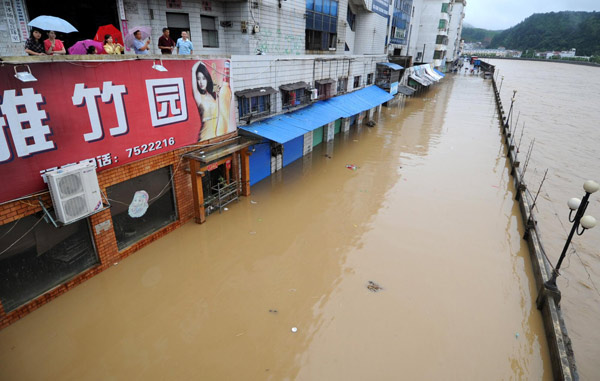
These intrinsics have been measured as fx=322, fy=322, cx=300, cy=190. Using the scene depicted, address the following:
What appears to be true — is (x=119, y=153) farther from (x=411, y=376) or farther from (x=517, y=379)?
(x=517, y=379)

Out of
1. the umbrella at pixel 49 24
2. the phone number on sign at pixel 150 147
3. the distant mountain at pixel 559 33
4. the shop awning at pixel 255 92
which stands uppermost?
the distant mountain at pixel 559 33

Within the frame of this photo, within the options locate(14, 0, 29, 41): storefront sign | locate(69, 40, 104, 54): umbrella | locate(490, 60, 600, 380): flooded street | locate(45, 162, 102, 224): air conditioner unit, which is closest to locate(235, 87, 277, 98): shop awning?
locate(69, 40, 104, 54): umbrella

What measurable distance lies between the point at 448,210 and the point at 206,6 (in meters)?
12.6

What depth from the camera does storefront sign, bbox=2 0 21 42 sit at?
27.1ft

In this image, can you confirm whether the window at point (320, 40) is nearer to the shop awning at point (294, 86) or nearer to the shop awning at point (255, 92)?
the shop awning at point (294, 86)

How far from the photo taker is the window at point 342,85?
796 inches

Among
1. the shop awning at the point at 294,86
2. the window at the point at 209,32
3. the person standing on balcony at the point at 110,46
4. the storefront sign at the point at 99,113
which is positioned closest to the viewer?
the storefront sign at the point at 99,113

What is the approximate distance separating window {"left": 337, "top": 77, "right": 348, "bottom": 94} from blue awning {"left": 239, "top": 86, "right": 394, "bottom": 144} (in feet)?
1.33

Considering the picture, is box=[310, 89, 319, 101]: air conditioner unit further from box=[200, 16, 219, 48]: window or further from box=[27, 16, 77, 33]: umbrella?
box=[27, 16, 77, 33]: umbrella

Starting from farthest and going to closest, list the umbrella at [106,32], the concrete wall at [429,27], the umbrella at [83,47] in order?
1. the concrete wall at [429,27]
2. the umbrella at [106,32]
3. the umbrella at [83,47]

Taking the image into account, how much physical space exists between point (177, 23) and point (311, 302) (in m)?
11.4

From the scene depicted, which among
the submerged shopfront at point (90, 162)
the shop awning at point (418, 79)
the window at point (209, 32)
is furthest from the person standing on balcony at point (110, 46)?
the shop awning at point (418, 79)

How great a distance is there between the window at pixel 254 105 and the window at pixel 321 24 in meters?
7.78

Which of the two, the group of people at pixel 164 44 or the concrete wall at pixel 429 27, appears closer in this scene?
the group of people at pixel 164 44
